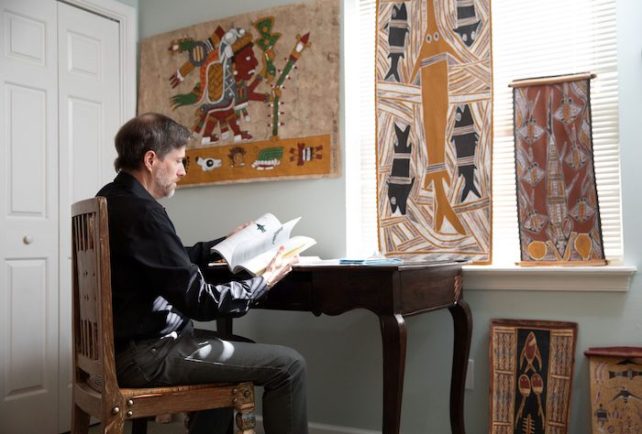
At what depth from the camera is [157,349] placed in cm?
181

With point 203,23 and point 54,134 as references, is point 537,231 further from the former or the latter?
point 54,134

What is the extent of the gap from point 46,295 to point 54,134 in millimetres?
759

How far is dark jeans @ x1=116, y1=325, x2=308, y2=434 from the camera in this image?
1.79m

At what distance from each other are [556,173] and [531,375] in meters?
0.76

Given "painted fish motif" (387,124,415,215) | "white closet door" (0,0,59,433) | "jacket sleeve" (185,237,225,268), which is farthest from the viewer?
"white closet door" (0,0,59,433)

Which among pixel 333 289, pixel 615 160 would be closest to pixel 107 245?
pixel 333 289

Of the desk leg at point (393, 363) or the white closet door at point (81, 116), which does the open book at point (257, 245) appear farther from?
the white closet door at point (81, 116)

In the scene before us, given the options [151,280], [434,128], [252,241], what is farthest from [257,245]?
[434,128]

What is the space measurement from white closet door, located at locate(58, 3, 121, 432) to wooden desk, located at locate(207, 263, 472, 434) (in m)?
1.20

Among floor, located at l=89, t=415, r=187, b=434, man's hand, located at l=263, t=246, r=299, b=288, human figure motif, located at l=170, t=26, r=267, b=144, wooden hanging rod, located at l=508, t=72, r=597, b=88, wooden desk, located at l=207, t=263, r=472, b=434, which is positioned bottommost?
floor, located at l=89, t=415, r=187, b=434

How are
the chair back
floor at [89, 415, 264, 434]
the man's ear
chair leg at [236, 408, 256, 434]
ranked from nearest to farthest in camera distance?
the chair back < chair leg at [236, 408, 256, 434] < the man's ear < floor at [89, 415, 264, 434]

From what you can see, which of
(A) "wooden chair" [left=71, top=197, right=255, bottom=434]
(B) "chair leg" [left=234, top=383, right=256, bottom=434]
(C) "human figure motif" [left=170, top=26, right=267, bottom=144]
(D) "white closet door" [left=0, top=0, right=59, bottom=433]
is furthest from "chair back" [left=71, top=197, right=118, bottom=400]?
(C) "human figure motif" [left=170, top=26, right=267, bottom=144]

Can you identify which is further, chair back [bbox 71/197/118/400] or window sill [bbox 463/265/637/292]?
window sill [bbox 463/265/637/292]

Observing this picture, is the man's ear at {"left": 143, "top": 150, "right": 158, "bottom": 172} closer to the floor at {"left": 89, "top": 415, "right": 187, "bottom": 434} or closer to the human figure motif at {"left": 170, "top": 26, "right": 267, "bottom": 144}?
the human figure motif at {"left": 170, "top": 26, "right": 267, "bottom": 144}
